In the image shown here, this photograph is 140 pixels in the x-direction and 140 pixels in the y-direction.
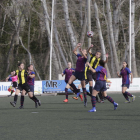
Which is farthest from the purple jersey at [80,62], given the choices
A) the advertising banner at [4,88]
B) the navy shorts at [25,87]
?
the advertising banner at [4,88]

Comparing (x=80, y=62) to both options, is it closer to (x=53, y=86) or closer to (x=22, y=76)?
(x=22, y=76)

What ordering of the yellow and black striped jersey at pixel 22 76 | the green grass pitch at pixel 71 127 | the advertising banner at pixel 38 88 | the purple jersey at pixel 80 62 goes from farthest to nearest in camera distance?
1. the advertising banner at pixel 38 88
2. the purple jersey at pixel 80 62
3. the yellow and black striped jersey at pixel 22 76
4. the green grass pitch at pixel 71 127

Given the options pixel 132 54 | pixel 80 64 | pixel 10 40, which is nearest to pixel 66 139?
pixel 80 64

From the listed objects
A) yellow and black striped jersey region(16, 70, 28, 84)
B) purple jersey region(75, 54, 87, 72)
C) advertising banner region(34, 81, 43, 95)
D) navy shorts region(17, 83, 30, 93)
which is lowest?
advertising banner region(34, 81, 43, 95)

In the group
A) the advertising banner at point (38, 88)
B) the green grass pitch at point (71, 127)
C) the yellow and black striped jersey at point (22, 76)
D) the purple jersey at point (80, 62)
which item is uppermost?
the purple jersey at point (80, 62)

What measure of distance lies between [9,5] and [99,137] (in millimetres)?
35237

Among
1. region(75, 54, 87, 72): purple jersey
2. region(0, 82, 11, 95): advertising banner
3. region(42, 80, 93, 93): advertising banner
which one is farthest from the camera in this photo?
region(42, 80, 93, 93): advertising banner

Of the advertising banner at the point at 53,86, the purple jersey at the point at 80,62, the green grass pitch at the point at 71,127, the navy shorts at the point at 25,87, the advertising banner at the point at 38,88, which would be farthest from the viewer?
the advertising banner at the point at 53,86

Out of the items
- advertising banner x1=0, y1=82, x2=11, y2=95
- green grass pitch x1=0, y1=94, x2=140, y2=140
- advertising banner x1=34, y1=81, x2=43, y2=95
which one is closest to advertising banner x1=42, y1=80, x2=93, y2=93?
advertising banner x1=34, y1=81, x2=43, y2=95

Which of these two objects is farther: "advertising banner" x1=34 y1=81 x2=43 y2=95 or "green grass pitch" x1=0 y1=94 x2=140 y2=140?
"advertising banner" x1=34 y1=81 x2=43 y2=95

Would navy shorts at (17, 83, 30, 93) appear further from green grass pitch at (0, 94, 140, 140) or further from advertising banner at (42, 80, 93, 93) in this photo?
advertising banner at (42, 80, 93, 93)

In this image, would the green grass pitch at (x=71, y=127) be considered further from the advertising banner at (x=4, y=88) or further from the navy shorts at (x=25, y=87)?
the advertising banner at (x=4, y=88)

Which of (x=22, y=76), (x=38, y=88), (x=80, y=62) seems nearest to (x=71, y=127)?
(x=22, y=76)

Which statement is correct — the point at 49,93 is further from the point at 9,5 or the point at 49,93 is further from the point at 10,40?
the point at 10,40
